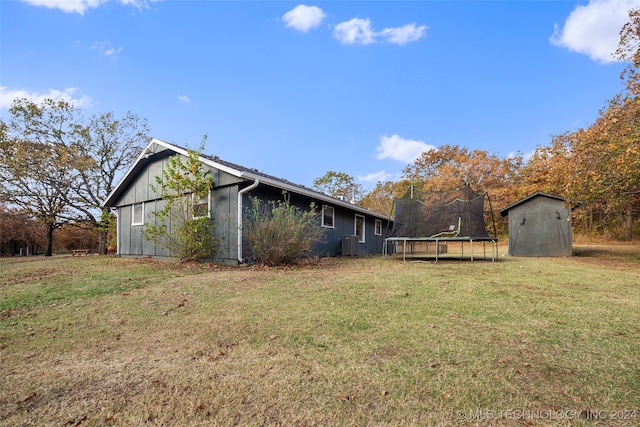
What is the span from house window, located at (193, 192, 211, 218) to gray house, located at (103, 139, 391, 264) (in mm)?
77

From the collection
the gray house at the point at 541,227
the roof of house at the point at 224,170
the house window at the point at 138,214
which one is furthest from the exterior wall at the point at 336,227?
the house window at the point at 138,214

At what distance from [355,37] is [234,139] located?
20.4 feet

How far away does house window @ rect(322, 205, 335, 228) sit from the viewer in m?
11.2

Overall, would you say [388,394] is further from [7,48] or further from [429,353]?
[7,48]

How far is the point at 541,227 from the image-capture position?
39.1 ft

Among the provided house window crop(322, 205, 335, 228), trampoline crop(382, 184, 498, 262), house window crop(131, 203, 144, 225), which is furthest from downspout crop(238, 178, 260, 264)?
house window crop(131, 203, 144, 225)

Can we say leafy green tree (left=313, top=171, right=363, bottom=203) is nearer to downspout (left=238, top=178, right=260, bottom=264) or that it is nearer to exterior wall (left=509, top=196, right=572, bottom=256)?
exterior wall (left=509, top=196, right=572, bottom=256)

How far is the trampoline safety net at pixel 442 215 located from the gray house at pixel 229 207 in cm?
227

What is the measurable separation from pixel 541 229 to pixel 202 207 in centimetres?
1232

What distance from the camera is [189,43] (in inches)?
413

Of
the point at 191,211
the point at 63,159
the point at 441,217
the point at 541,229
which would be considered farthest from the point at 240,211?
the point at 63,159

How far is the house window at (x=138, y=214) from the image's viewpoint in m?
12.0

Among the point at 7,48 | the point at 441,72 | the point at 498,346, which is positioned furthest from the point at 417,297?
the point at 7,48

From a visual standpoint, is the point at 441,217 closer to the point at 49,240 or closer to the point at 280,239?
the point at 280,239
